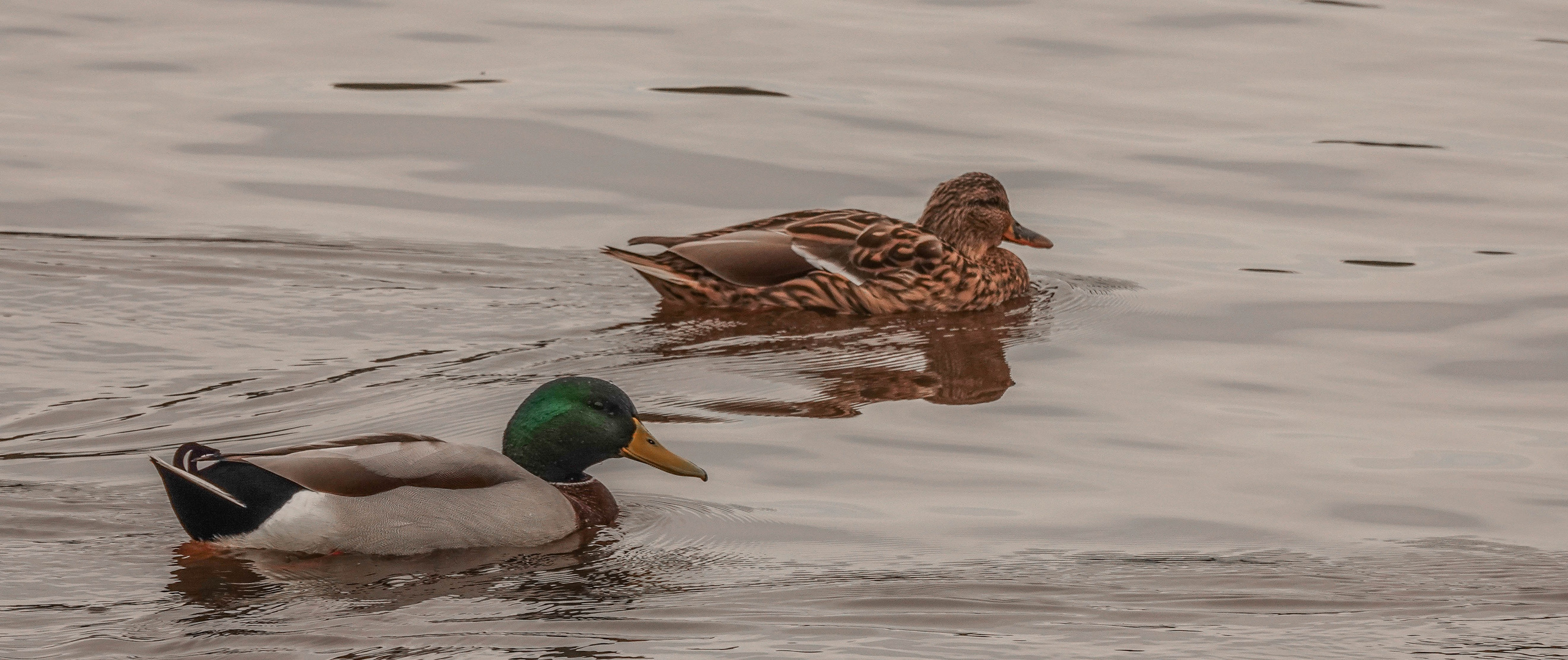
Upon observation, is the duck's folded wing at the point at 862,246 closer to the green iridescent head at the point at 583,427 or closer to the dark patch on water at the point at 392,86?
the green iridescent head at the point at 583,427

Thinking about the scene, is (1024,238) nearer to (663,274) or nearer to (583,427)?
(663,274)

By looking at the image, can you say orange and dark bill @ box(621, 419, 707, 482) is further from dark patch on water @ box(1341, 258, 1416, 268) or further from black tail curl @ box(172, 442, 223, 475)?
dark patch on water @ box(1341, 258, 1416, 268)

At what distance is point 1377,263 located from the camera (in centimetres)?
1155

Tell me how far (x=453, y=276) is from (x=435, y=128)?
340cm

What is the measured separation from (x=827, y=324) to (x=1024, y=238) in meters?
1.63

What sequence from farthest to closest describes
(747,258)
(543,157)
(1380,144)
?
(1380,144), (543,157), (747,258)

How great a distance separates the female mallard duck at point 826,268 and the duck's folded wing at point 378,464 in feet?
11.3

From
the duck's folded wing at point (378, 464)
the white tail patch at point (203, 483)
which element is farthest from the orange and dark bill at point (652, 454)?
the white tail patch at point (203, 483)

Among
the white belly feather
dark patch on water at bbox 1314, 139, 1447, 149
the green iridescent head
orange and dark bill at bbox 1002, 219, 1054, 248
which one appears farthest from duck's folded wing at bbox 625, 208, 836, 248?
dark patch on water at bbox 1314, 139, 1447, 149

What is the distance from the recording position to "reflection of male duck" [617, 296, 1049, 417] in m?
9.00

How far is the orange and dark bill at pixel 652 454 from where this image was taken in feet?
24.6

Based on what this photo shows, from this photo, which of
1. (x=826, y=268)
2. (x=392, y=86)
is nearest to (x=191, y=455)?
(x=826, y=268)

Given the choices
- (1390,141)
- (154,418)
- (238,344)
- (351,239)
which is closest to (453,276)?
(351,239)

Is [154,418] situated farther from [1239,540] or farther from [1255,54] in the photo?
[1255,54]
